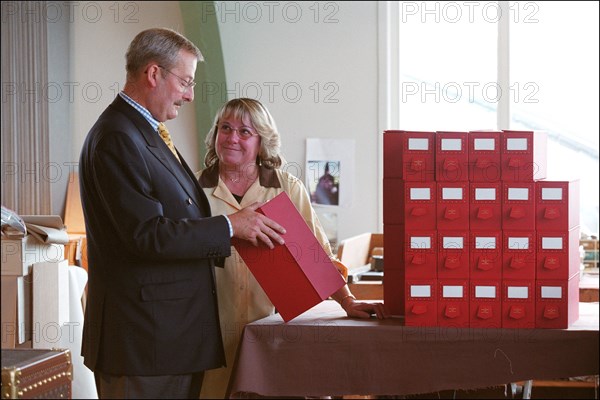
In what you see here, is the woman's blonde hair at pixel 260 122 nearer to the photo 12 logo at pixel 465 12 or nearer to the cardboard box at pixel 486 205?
the cardboard box at pixel 486 205

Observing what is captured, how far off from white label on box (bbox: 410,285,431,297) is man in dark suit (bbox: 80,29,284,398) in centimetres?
42

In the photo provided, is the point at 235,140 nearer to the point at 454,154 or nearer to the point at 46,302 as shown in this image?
the point at 454,154

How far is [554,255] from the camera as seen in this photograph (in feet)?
8.30

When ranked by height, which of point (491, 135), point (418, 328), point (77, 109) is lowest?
point (418, 328)

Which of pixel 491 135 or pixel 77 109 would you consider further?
pixel 77 109

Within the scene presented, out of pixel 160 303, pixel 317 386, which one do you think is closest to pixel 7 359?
pixel 160 303

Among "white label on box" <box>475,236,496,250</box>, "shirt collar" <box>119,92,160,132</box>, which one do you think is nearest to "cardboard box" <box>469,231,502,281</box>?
"white label on box" <box>475,236,496,250</box>

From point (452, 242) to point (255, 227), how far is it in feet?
1.83

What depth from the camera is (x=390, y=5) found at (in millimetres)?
6500

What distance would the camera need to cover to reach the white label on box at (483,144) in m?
2.53

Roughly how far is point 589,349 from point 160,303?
117 centimetres

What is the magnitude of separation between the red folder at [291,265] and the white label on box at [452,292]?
0.99 feet

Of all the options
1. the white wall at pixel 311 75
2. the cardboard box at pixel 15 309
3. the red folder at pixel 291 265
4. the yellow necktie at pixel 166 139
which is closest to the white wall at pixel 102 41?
the white wall at pixel 311 75

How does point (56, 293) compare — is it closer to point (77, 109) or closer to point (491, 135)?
point (491, 135)
